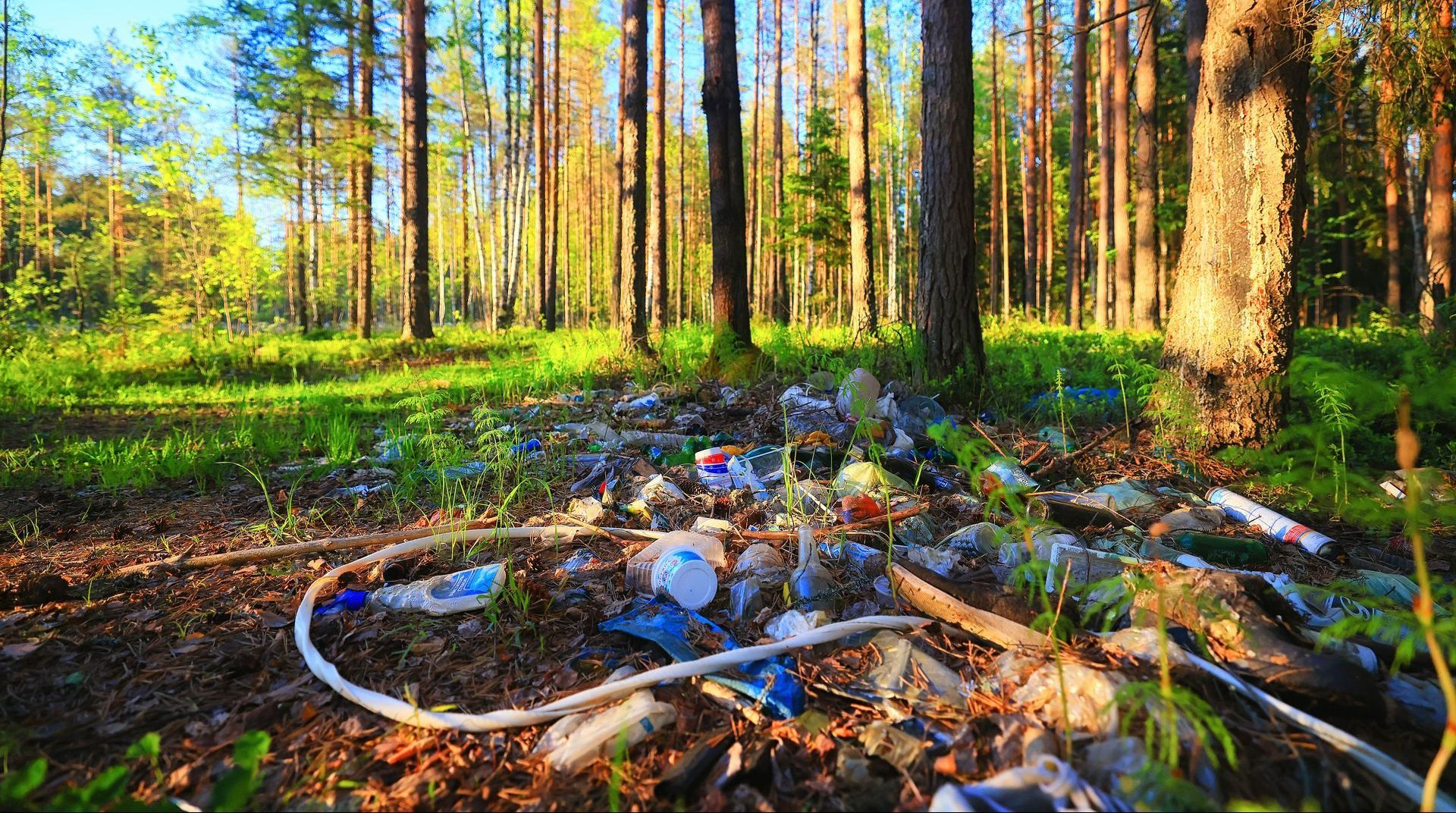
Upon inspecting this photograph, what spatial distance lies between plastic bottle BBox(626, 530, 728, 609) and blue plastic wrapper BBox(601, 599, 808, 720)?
0.15 feet

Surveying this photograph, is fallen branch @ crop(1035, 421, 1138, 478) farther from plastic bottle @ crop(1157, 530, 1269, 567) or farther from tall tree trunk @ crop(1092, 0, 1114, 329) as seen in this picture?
tall tree trunk @ crop(1092, 0, 1114, 329)

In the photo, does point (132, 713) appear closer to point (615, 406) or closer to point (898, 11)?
point (615, 406)

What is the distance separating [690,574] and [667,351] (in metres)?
4.75

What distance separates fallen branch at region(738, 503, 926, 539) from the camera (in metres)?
2.31

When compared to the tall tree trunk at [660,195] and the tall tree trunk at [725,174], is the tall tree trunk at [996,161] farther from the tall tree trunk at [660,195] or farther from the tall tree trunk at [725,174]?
the tall tree trunk at [725,174]

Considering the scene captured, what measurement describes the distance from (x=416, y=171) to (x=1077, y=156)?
1319 centimetres

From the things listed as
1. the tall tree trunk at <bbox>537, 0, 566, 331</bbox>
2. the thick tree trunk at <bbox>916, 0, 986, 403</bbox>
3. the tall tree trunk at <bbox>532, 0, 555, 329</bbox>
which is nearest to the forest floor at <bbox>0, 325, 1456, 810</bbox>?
the thick tree trunk at <bbox>916, 0, 986, 403</bbox>

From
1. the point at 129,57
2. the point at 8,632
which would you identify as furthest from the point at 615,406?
the point at 129,57

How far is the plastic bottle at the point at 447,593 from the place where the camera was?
1963 millimetres

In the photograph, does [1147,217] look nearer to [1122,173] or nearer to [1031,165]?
[1122,173]

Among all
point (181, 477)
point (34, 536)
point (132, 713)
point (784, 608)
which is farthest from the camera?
point (181, 477)

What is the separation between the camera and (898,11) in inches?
925

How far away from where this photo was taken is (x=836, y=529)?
234cm

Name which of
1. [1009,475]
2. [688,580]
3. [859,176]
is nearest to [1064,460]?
[1009,475]
